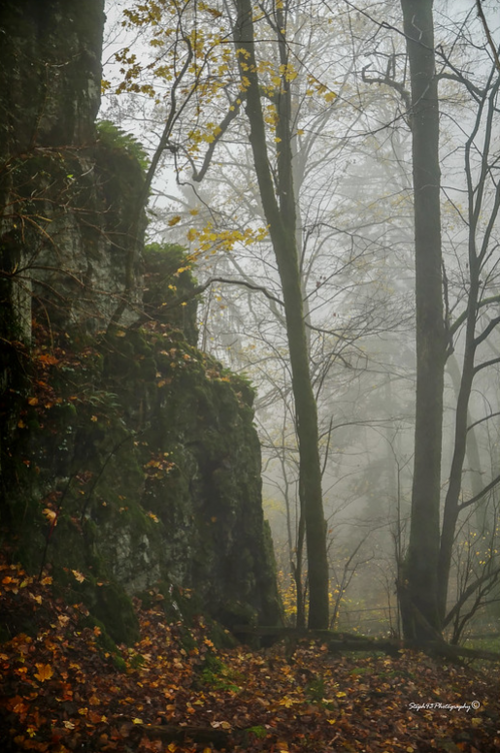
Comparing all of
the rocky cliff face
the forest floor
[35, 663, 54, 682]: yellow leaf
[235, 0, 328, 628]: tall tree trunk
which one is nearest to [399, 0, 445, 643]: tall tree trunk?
the forest floor

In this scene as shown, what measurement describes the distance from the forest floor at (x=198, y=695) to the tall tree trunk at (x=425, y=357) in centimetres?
89

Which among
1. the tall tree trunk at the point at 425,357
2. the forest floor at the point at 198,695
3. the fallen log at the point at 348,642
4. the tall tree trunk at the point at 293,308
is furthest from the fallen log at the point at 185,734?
the tall tree trunk at the point at 425,357

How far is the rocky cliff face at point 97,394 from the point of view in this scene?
462 centimetres

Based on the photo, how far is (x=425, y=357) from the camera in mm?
7508

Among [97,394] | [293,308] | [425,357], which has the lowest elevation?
[97,394]

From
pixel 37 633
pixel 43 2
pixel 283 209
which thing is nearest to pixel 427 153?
pixel 283 209

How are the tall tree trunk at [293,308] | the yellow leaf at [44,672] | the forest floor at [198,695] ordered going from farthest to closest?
the tall tree trunk at [293,308], the yellow leaf at [44,672], the forest floor at [198,695]

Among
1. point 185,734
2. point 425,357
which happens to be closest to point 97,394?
point 185,734

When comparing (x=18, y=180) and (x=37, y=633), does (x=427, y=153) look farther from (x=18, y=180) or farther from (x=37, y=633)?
→ (x=37, y=633)

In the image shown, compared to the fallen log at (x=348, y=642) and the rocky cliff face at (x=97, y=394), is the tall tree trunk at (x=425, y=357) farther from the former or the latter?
the rocky cliff face at (x=97, y=394)

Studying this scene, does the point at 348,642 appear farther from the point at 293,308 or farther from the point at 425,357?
the point at 293,308

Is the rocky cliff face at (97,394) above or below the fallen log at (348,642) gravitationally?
above

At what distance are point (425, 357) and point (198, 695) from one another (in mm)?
5099

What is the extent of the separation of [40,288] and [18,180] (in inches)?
46.5
